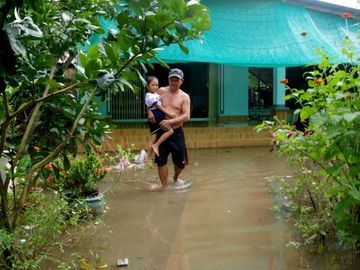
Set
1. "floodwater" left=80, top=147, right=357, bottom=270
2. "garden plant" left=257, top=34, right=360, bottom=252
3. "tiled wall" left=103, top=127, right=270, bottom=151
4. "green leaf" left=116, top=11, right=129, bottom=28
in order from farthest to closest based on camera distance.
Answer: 1. "tiled wall" left=103, top=127, right=270, bottom=151
2. "floodwater" left=80, top=147, right=357, bottom=270
3. "garden plant" left=257, top=34, right=360, bottom=252
4. "green leaf" left=116, top=11, right=129, bottom=28

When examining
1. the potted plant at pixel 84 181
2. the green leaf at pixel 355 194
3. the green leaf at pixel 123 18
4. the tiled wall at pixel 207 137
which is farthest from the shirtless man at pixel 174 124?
the green leaf at pixel 123 18

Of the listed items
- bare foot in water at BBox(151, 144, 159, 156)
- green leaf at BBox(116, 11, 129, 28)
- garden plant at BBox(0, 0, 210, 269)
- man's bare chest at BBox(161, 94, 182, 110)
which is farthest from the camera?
man's bare chest at BBox(161, 94, 182, 110)

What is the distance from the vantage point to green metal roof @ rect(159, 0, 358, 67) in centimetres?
830

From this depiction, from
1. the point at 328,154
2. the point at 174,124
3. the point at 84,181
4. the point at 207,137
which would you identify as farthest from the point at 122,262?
the point at 207,137

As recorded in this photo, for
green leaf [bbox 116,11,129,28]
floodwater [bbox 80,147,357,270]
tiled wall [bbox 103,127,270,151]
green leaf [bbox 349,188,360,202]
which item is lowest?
floodwater [bbox 80,147,357,270]

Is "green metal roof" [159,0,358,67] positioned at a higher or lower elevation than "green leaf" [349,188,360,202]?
higher

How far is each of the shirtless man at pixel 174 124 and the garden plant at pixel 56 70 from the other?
294 centimetres

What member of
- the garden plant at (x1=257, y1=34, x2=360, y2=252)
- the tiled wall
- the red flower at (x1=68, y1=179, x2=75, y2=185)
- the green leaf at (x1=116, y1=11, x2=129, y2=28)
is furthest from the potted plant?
the tiled wall

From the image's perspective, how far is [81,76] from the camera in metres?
2.10

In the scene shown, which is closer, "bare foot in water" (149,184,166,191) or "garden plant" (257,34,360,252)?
"garden plant" (257,34,360,252)

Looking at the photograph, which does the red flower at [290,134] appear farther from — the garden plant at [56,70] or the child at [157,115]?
the child at [157,115]

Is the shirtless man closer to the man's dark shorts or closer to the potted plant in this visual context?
the man's dark shorts

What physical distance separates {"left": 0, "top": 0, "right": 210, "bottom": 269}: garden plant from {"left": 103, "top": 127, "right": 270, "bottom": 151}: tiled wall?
662 cm

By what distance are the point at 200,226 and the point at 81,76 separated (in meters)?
2.58
